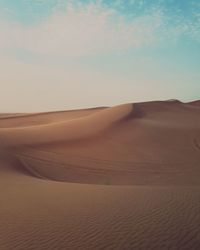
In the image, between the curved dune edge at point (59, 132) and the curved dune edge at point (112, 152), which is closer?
the curved dune edge at point (112, 152)

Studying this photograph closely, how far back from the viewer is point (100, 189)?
1043 centimetres

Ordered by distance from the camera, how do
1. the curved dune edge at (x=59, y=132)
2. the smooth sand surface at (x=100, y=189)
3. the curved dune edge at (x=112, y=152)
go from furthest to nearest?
the curved dune edge at (x=59, y=132) < the curved dune edge at (x=112, y=152) < the smooth sand surface at (x=100, y=189)

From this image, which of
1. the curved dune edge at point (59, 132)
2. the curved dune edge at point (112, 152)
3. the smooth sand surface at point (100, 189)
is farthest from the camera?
the curved dune edge at point (59, 132)

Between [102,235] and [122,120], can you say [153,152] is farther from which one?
[102,235]

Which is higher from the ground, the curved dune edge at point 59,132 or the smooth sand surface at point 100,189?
the curved dune edge at point 59,132

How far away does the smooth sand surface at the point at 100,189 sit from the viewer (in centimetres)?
623

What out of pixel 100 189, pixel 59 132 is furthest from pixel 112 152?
pixel 100 189

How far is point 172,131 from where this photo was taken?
2714 centimetres

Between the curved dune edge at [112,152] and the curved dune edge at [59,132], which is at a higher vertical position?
the curved dune edge at [59,132]

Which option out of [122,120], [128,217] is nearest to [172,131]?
[122,120]

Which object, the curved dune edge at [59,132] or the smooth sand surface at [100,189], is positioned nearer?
the smooth sand surface at [100,189]

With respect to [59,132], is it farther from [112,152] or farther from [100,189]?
[100,189]

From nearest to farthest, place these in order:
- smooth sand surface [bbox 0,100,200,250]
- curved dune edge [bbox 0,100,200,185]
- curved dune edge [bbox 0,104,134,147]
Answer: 1. smooth sand surface [bbox 0,100,200,250]
2. curved dune edge [bbox 0,100,200,185]
3. curved dune edge [bbox 0,104,134,147]

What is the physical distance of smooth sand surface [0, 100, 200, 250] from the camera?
6234 millimetres
